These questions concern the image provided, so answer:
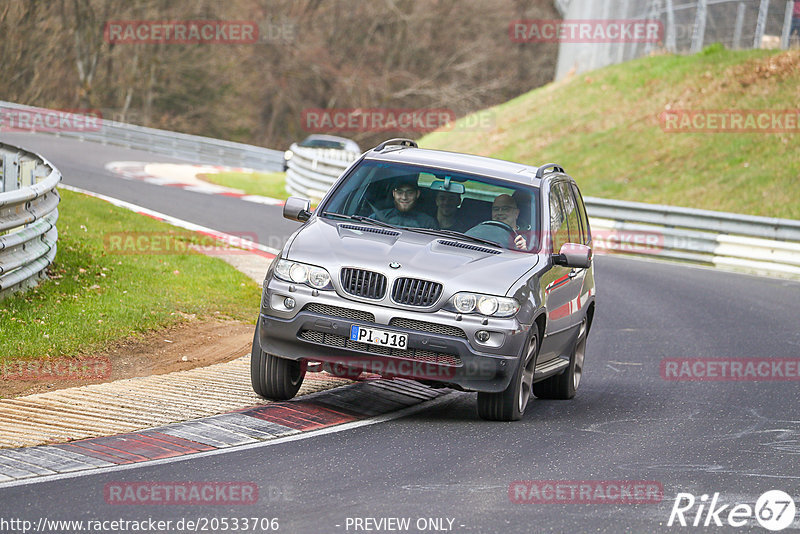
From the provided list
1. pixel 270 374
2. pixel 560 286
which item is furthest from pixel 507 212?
pixel 270 374

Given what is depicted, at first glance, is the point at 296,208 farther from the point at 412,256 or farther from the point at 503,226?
the point at 503,226

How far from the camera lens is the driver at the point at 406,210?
9.05 metres

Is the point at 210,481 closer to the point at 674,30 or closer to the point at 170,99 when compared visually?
the point at 674,30

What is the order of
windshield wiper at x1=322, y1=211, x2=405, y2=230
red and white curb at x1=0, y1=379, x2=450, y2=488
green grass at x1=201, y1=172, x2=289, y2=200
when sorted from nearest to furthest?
red and white curb at x1=0, y1=379, x2=450, y2=488 → windshield wiper at x1=322, y1=211, x2=405, y2=230 → green grass at x1=201, y1=172, x2=289, y2=200

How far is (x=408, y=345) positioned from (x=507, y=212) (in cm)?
174

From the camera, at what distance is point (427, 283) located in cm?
805

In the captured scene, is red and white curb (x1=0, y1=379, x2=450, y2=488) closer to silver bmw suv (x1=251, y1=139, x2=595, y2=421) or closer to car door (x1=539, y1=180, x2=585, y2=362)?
silver bmw suv (x1=251, y1=139, x2=595, y2=421)

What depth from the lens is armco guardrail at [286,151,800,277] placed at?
23.1 m

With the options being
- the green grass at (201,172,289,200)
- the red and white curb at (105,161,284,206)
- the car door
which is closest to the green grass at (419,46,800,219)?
the green grass at (201,172,289,200)

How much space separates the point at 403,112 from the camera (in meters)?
59.8

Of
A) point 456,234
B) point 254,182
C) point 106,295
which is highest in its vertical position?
point 456,234

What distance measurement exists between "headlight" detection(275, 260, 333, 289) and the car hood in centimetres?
5

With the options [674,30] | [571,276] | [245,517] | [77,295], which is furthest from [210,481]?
[674,30]

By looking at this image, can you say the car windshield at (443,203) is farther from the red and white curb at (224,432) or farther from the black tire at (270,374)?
the red and white curb at (224,432)
